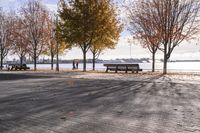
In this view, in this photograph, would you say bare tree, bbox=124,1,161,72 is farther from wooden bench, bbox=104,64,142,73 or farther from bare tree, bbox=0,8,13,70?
bare tree, bbox=0,8,13,70

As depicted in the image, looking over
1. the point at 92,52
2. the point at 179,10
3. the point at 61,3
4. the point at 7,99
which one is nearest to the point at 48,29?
the point at 92,52

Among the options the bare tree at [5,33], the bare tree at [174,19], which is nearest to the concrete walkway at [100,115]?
the bare tree at [174,19]

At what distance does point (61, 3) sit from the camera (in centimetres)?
3950

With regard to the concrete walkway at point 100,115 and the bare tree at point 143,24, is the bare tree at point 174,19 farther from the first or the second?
the concrete walkway at point 100,115

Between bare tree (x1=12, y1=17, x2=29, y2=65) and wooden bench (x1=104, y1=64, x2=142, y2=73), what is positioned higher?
bare tree (x1=12, y1=17, x2=29, y2=65)

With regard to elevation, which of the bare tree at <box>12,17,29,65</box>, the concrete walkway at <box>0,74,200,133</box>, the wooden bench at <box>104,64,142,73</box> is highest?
the bare tree at <box>12,17,29,65</box>

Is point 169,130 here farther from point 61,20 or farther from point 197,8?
point 61,20

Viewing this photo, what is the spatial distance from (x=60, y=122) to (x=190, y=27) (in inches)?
1003

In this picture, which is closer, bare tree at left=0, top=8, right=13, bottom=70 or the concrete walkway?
the concrete walkway

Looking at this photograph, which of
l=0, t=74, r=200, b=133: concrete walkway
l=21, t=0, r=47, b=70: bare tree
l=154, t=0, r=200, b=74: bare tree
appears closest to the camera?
l=0, t=74, r=200, b=133: concrete walkway

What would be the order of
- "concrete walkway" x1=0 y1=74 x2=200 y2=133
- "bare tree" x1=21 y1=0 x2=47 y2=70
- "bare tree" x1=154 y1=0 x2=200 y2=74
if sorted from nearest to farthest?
"concrete walkway" x1=0 y1=74 x2=200 y2=133 → "bare tree" x1=154 y1=0 x2=200 y2=74 → "bare tree" x1=21 y1=0 x2=47 y2=70

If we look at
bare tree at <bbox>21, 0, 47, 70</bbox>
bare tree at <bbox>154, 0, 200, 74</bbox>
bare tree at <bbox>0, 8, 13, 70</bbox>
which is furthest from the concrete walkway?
bare tree at <bbox>0, 8, 13, 70</bbox>

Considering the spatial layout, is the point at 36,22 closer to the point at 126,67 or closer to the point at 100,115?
the point at 126,67

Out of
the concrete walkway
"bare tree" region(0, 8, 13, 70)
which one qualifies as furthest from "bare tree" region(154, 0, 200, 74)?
"bare tree" region(0, 8, 13, 70)
